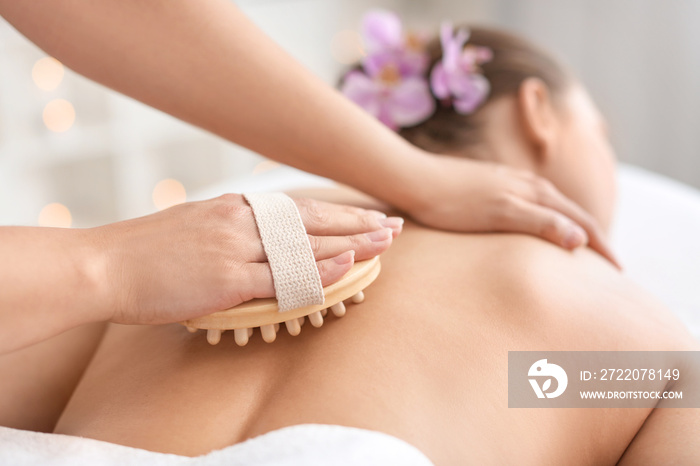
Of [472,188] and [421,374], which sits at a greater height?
[472,188]

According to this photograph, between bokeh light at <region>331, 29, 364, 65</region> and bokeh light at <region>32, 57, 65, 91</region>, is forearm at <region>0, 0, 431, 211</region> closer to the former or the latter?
bokeh light at <region>32, 57, 65, 91</region>

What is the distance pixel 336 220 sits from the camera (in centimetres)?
87

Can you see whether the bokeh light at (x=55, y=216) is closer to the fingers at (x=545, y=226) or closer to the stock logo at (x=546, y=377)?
the fingers at (x=545, y=226)

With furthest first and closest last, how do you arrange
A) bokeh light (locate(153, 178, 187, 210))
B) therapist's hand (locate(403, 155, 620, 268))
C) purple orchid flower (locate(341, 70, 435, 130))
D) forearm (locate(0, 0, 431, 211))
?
bokeh light (locate(153, 178, 187, 210))
purple orchid flower (locate(341, 70, 435, 130))
therapist's hand (locate(403, 155, 620, 268))
forearm (locate(0, 0, 431, 211))

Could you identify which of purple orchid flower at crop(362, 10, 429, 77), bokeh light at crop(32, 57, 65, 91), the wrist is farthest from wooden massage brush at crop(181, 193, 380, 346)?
bokeh light at crop(32, 57, 65, 91)

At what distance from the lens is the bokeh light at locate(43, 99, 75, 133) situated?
102 inches

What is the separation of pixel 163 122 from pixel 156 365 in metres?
2.29

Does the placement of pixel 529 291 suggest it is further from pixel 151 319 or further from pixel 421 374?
pixel 151 319

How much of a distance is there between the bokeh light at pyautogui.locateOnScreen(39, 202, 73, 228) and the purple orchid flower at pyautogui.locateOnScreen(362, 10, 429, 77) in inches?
65.6

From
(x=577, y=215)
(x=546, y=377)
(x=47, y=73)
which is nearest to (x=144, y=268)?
(x=546, y=377)

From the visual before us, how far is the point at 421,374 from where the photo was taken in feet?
2.56

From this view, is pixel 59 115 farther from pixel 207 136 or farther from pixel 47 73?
pixel 207 136

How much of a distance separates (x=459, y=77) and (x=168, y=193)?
76.5 inches

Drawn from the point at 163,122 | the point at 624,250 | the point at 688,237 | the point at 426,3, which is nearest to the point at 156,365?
the point at 624,250
